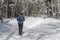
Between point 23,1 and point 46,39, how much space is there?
23.5 m

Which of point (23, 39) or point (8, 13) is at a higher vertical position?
point (23, 39)

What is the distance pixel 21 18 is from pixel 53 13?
915 inches

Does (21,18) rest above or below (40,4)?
above

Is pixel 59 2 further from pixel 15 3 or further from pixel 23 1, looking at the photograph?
pixel 15 3

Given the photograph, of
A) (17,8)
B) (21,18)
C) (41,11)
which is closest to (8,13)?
(17,8)

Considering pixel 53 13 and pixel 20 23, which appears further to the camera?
pixel 53 13

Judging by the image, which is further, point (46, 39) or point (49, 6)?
point (49, 6)

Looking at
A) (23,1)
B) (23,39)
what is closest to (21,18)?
(23,39)

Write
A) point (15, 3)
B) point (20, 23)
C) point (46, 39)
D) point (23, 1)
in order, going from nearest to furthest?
point (46, 39), point (20, 23), point (15, 3), point (23, 1)

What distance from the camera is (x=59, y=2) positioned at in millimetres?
40125

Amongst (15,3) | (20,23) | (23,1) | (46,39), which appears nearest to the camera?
(46,39)

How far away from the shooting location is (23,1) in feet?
125

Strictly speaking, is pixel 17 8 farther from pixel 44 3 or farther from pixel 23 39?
pixel 23 39

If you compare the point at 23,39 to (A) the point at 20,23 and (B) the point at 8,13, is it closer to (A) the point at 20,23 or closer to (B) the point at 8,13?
(A) the point at 20,23
